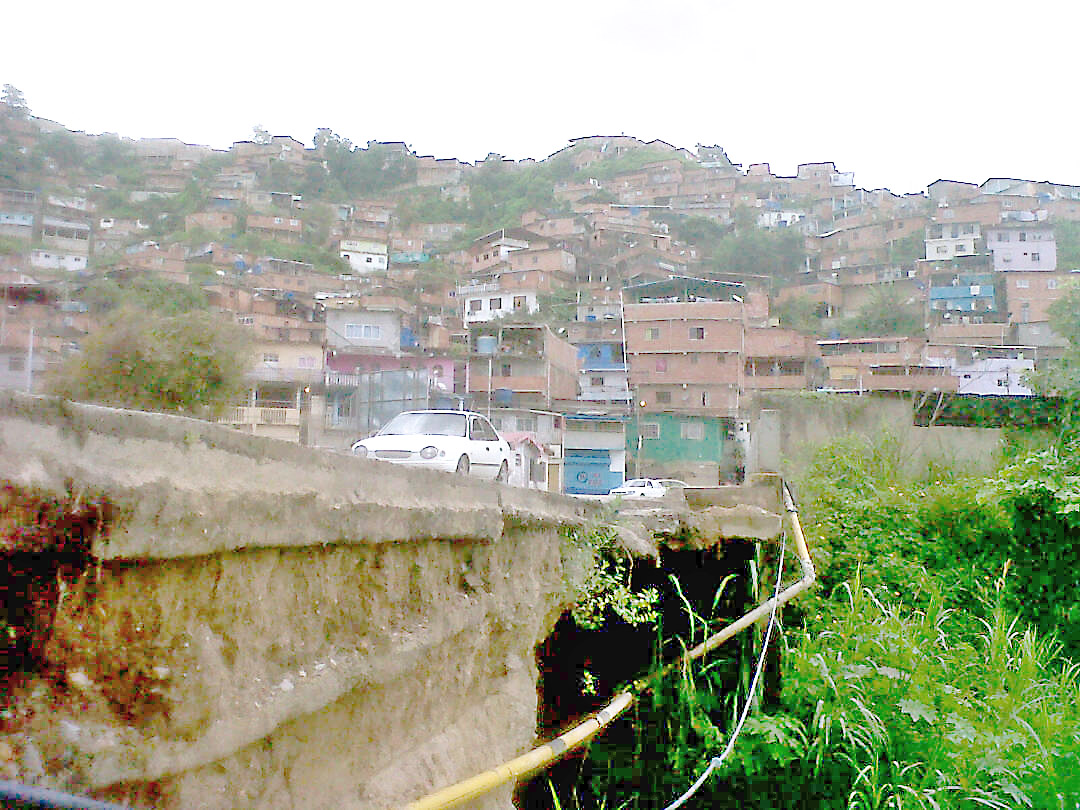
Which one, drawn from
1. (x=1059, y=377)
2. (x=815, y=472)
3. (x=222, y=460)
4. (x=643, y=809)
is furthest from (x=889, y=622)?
(x=1059, y=377)

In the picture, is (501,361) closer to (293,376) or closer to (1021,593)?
(293,376)

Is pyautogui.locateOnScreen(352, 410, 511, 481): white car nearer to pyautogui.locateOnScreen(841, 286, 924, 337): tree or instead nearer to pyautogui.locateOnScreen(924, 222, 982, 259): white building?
pyautogui.locateOnScreen(841, 286, 924, 337): tree

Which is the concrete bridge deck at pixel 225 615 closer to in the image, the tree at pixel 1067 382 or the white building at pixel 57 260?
the tree at pixel 1067 382

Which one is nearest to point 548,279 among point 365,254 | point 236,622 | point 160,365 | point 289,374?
point 365,254

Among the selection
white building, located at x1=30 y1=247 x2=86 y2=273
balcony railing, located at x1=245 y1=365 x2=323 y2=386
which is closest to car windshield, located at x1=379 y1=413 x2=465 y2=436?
balcony railing, located at x1=245 y1=365 x2=323 y2=386

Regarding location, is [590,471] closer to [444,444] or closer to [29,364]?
[29,364]

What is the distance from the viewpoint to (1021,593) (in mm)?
8992

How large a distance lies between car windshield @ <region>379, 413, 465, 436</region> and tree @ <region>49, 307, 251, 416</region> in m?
6.97

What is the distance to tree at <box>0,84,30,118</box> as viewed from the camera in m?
43.8

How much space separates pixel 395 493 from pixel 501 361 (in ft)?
109

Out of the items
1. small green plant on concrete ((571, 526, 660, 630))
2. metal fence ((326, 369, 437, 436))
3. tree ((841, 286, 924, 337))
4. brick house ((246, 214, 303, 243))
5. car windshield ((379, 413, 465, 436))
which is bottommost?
small green plant on concrete ((571, 526, 660, 630))

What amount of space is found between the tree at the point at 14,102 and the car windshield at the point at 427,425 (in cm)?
4417

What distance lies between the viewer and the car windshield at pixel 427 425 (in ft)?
38.8

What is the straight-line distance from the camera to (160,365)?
18.5 m
